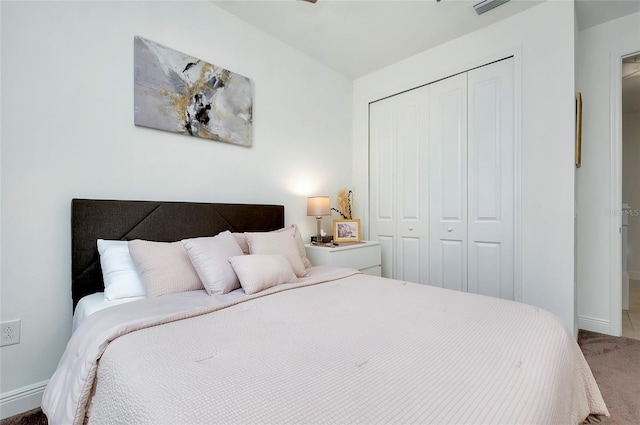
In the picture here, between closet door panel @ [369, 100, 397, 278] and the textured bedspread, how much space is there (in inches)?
75.7

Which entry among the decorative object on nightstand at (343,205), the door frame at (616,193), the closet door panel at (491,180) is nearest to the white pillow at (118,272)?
the decorative object on nightstand at (343,205)

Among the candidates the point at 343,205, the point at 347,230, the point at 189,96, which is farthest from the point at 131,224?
the point at 343,205

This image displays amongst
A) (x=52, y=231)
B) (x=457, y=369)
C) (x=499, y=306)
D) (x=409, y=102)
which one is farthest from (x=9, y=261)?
(x=409, y=102)

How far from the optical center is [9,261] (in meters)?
1.56

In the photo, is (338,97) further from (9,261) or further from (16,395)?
(16,395)

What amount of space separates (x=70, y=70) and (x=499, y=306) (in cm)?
260

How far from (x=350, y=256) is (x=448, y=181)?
1185mm

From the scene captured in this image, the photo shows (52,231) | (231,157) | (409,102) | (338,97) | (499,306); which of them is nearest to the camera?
(499,306)

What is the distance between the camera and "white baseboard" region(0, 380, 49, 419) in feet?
5.07

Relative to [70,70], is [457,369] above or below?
below

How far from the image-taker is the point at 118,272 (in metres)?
1.61

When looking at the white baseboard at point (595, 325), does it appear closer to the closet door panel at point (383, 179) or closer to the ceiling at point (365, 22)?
the closet door panel at point (383, 179)

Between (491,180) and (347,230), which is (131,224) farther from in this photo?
(491,180)

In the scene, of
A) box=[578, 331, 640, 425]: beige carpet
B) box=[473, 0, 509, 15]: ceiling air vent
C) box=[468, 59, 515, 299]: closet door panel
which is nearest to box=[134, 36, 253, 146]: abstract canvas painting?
box=[473, 0, 509, 15]: ceiling air vent
